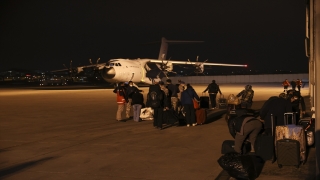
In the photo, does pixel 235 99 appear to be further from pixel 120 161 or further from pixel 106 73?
pixel 106 73

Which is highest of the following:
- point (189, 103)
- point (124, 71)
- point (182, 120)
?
point (124, 71)

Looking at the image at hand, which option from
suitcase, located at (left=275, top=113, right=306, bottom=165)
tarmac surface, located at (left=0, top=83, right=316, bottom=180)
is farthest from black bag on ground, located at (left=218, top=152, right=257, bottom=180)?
suitcase, located at (left=275, top=113, right=306, bottom=165)

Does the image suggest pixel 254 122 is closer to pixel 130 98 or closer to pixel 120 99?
pixel 120 99

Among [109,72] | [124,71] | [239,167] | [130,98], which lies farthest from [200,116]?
[124,71]

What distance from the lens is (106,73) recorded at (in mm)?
40125

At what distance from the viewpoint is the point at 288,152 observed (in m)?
7.46

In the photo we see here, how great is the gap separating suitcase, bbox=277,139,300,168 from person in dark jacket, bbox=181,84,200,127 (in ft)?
18.5

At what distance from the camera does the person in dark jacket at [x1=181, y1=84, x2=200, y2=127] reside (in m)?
13.0

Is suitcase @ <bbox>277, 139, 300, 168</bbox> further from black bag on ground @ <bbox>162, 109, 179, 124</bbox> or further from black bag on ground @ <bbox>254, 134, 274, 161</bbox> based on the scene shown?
black bag on ground @ <bbox>162, 109, 179, 124</bbox>

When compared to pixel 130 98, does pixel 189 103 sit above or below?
below

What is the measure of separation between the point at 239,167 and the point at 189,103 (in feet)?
21.7

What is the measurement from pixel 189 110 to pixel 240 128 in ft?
18.1

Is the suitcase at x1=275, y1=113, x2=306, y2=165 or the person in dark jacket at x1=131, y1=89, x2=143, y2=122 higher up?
the person in dark jacket at x1=131, y1=89, x2=143, y2=122

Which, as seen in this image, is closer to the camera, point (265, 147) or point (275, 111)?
point (265, 147)
